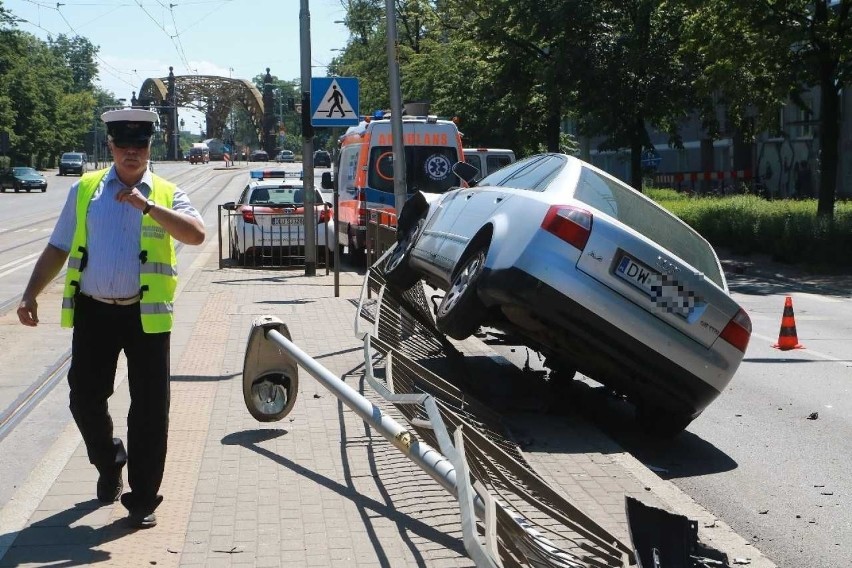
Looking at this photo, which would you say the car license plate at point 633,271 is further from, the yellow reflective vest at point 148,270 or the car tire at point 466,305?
the yellow reflective vest at point 148,270

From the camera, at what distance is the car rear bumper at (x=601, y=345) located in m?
7.16

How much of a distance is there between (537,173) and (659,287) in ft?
5.38

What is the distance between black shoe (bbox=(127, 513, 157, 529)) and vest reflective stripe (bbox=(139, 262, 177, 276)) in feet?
3.52

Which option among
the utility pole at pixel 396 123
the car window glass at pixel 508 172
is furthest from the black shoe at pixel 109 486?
the utility pole at pixel 396 123

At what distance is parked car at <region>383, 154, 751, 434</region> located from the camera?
717 centimetres

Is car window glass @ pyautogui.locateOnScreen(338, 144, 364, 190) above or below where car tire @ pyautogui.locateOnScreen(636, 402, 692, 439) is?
above

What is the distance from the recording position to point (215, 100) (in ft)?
452

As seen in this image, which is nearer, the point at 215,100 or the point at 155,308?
the point at 155,308

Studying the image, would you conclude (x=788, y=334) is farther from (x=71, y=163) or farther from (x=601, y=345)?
(x=71, y=163)

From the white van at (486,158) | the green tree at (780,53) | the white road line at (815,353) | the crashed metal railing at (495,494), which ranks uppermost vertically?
the green tree at (780,53)

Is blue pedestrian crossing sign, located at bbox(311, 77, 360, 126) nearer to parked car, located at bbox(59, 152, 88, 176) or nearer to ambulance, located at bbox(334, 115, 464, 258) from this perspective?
ambulance, located at bbox(334, 115, 464, 258)

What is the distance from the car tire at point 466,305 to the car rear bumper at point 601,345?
251mm

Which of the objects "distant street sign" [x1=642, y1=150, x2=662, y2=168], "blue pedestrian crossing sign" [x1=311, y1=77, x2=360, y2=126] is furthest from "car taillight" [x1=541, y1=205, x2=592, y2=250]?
"distant street sign" [x1=642, y1=150, x2=662, y2=168]

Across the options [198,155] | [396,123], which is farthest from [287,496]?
[198,155]
